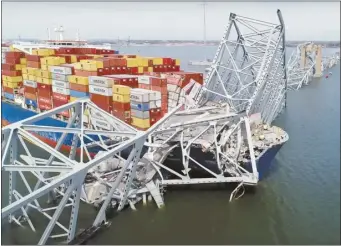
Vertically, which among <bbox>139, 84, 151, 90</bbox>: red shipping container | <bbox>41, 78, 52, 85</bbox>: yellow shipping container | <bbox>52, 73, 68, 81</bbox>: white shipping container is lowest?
<bbox>139, 84, 151, 90</bbox>: red shipping container

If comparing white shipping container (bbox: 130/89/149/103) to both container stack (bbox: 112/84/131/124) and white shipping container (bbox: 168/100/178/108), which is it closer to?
container stack (bbox: 112/84/131/124)

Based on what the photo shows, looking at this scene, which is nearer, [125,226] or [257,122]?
[125,226]

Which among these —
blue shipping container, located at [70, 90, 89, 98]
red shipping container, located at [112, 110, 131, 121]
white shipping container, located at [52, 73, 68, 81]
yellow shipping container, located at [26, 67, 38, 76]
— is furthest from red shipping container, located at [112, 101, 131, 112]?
yellow shipping container, located at [26, 67, 38, 76]

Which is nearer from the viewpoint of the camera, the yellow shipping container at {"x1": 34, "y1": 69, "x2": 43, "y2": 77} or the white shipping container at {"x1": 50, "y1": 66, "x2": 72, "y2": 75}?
the white shipping container at {"x1": 50, "y1": 66, "x2": 72, "y2": 75}

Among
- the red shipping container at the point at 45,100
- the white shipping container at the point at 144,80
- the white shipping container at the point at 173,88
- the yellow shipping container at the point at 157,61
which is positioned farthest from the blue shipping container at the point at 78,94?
the yellow shipping container at the point at 157,61

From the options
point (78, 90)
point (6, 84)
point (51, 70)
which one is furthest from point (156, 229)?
point (6, 84)

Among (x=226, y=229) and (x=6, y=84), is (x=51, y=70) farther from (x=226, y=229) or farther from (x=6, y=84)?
(x=226, y=229)

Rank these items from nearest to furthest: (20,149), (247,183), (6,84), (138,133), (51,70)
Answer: (138,133), (247,183), (20,149), (51,70), (6,84)

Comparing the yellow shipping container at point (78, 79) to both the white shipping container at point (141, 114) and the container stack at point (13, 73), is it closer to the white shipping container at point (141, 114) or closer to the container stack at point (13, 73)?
the white shipping container at point (141, 114)
